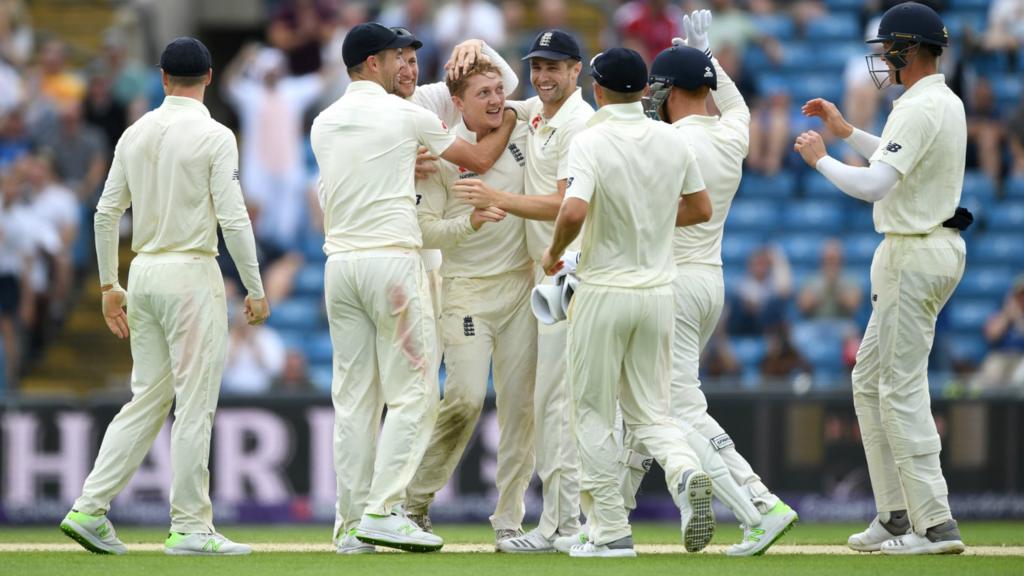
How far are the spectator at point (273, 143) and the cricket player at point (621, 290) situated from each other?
30.5 ft

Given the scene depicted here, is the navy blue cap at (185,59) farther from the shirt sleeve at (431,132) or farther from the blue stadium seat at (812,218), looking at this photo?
the blue stadium seat at (812,218)

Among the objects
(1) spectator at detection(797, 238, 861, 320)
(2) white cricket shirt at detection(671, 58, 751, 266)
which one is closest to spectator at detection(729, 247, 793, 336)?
(1) spectator at detection(797, 238, 861, 320)

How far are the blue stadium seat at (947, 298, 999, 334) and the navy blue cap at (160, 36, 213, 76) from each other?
33.0 ft

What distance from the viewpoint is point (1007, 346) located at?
15523mm

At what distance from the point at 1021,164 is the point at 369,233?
1117 centimetres

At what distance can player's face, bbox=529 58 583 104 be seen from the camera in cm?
922

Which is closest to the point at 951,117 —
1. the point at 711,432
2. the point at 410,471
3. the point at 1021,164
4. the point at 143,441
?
the point at 711,432

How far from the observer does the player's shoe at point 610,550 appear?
8.51 metres

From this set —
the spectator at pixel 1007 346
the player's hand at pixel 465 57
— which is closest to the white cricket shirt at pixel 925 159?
the player's hand at pixel 465 57

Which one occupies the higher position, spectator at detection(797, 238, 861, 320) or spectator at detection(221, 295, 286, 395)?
spectator at detection(797, 238, 861, 320)

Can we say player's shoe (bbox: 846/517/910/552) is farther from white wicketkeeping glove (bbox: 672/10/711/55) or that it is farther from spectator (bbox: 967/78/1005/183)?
spectator (bbox: 967/78/1005/183)

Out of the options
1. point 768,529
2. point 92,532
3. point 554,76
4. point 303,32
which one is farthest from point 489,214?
point 303,32

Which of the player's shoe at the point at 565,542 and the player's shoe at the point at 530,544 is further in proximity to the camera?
the player's shoe at the point at 530,544

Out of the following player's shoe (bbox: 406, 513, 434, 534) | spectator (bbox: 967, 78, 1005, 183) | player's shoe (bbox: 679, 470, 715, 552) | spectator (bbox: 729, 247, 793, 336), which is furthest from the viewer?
spectator (bbox: 967, 78, 1005, 183)
